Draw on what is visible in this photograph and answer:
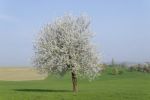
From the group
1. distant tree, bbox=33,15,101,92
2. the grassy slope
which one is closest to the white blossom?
distant tree, bbox=33,15,101,92

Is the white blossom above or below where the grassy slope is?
above

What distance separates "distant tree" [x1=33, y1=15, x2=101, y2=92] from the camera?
48.6m

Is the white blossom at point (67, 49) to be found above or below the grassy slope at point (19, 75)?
above

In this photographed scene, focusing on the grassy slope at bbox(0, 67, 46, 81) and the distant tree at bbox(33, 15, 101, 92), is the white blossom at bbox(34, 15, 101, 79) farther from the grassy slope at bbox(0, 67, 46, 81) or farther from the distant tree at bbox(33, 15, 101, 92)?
the grassy slope at bbox(0, 67, 46, 81)

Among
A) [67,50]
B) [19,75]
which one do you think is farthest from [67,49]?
[19,75]

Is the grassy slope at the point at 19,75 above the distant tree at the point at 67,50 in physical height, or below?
below

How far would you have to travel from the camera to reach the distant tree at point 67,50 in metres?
48.6

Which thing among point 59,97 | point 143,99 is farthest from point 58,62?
point 143,99

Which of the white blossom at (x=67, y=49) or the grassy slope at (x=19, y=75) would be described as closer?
the white blossom at (x=67, y=49)

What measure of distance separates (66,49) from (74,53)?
1.06 m

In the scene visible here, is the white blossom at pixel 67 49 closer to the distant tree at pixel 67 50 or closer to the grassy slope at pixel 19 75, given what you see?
the distant tree at pixel 67 50

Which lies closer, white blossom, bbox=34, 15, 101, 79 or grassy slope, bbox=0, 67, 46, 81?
white blossom, bbox=34, 15, 101, 79

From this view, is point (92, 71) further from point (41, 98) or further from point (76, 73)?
point (41, 98)

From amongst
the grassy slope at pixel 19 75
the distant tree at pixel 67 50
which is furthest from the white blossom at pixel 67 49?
the grassy slope at pixel 19 75
